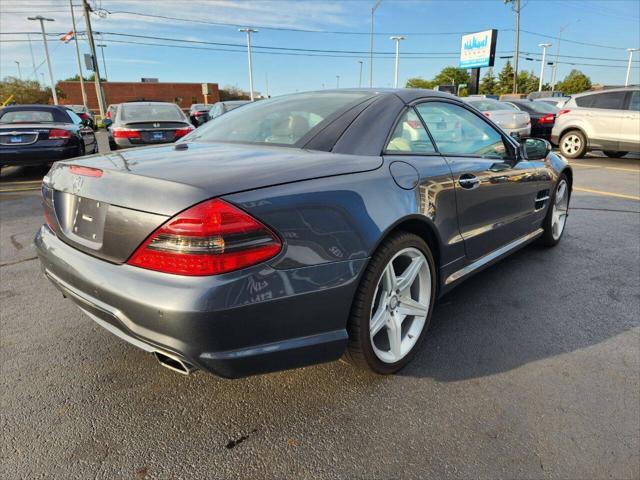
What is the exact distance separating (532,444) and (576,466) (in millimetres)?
164

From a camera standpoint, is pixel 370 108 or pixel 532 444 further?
pixel 370 108

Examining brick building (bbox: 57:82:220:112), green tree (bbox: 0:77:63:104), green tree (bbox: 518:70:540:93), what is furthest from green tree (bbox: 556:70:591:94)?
green tree (bbox: 0:77:63:104)

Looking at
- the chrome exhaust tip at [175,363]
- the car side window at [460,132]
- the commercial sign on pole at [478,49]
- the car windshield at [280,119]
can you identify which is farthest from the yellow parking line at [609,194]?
the commercial sign on pole at [478,49]

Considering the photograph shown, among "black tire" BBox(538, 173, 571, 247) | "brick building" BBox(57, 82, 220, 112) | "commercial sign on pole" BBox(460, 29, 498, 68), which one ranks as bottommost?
"black tire" BBox(538, 173, 571, 247)

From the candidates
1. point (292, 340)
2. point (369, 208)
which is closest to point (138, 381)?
point (292, 340)

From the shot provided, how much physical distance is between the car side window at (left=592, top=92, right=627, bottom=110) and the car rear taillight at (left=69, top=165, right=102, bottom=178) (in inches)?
457

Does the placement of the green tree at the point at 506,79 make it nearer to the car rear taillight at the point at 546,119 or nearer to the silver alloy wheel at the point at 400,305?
the car rear taillight at the point at 546,119

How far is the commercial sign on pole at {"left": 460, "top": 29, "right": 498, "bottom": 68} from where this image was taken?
94.2ft

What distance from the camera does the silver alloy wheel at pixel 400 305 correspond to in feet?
7.10

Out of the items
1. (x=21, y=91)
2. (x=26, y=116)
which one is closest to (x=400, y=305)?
(x=26, y=116)

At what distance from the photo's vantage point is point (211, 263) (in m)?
1.52

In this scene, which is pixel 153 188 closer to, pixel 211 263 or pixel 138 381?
pixel 211 263

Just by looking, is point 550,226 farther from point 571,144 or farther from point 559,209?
point 571,144

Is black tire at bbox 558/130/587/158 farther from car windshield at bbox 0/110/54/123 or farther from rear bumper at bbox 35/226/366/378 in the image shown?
car windshield at bbox 0/110/54/123
